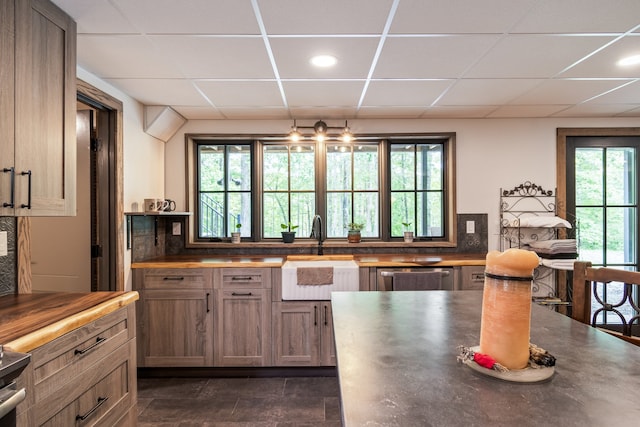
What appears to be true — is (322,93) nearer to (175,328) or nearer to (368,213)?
(368,213)

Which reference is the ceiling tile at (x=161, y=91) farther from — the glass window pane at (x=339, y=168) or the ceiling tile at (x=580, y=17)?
the ceiling tile at (x=580, y=17)

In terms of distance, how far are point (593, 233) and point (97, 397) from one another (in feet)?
13.8

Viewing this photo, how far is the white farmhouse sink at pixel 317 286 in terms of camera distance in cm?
288

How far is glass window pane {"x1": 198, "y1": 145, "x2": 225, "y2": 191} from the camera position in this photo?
12.0ft

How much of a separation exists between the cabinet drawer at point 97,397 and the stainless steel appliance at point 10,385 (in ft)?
0.61

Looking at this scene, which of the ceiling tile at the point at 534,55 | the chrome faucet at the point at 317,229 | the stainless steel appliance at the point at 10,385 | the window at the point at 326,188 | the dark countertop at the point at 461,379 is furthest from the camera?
the window at the point at 326,188

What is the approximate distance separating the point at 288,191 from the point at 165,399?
2046 mm

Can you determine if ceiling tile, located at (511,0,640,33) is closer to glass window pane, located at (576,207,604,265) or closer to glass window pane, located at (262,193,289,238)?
glass window pane, located at (576,207,604,265)

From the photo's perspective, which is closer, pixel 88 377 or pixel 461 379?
pixel 461 379

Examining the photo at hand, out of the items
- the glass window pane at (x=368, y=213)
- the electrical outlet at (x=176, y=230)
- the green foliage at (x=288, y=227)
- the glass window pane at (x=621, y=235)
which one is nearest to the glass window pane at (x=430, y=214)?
the glass window pane at (x=368, y=213)

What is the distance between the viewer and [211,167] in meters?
3.68

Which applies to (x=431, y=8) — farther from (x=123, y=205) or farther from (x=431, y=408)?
(x=123, y=205)

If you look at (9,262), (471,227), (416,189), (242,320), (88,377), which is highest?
(416,189)

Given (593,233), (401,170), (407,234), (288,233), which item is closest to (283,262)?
(288,233)
